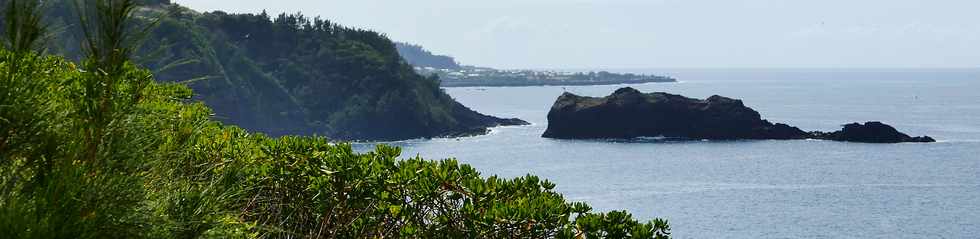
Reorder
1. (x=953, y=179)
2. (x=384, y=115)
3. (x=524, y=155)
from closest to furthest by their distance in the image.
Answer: (x=953, y=179) → (x=524, y=155) → (x=384, y=115)

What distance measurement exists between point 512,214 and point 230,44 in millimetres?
144473

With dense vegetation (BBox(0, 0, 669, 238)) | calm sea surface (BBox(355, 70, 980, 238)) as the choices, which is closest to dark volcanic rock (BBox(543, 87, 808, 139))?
calm sea surface (BBox(355, 70, 980, 238))

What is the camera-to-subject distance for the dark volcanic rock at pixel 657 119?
130500 mm

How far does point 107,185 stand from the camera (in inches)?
243

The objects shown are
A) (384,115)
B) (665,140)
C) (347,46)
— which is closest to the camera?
(665,140)

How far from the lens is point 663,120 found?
134 m

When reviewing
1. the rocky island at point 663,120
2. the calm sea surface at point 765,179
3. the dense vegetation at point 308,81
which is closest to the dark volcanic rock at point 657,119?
the rocky island at point 663,120

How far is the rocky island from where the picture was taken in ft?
428

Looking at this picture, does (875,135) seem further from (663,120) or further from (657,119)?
(657,119)

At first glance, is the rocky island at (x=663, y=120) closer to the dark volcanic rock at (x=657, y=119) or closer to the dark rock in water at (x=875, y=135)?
the dark volcanic rock at (x=657, y=119)

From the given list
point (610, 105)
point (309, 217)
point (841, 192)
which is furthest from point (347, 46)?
point (309, 217)

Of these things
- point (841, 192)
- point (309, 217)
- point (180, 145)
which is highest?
point (180, 145)

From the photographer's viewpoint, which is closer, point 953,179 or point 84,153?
point 84,153

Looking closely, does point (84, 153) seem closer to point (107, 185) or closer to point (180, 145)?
point (107, 185)
